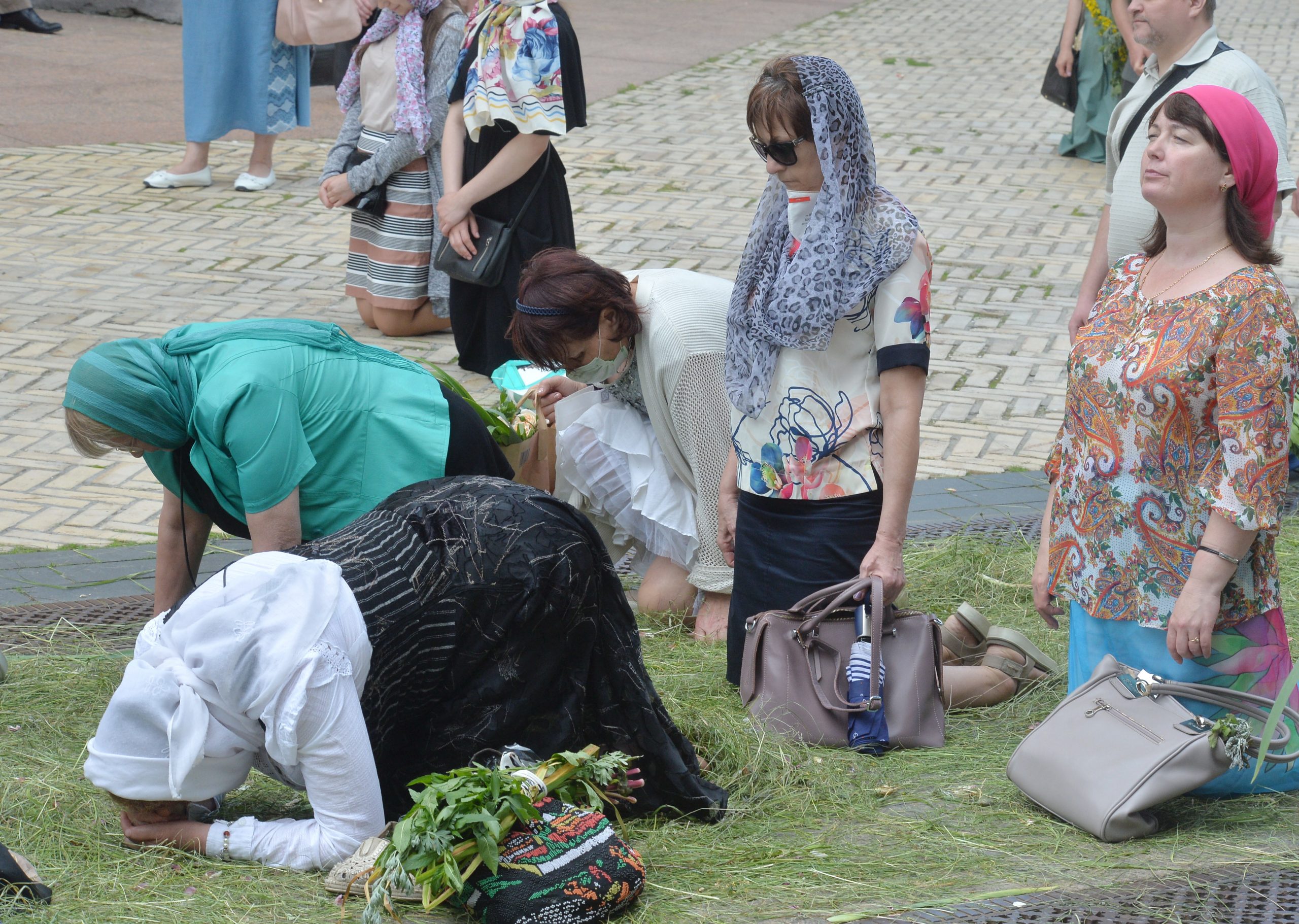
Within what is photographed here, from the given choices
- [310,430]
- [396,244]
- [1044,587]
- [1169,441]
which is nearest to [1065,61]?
[396,244]

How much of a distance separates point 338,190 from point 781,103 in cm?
387

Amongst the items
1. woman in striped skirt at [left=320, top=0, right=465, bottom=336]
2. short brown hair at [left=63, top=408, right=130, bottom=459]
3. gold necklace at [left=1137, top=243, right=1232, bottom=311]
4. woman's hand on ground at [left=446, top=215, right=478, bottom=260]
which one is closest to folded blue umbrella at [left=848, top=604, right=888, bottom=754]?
gold necklace at [left=1137, top=243, right=1232, bottom=311]

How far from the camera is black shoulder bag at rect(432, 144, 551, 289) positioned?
5.87m

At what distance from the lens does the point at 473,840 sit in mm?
2535

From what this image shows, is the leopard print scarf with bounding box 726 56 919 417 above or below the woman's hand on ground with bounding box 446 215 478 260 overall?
above

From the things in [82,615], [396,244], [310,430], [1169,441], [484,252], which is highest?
[1169,441]

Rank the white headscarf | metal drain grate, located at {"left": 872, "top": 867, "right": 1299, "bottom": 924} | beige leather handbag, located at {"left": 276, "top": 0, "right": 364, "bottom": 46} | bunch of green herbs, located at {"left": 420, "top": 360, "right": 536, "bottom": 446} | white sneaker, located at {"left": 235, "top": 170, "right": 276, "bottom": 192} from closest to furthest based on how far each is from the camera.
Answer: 1. the white headscarf
2. metal drain grate, located at {"left": 872, "top": 867, "right": 1299, "bottom": 924}
3. bunch of green herbs, located at {"left": 420, "top": 360, "right": 536, "bottom": 446}
4. beige leather handbag, located at {"left": 276, "top": 0, "right": 364, "bottom": 46}
5. white sneaker, located at {"left": 235, "top": 170, "right": 276, "bottom": 192}

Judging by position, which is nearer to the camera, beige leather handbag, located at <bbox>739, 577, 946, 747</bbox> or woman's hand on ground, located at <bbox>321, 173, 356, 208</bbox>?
beige leather handbag, located at <bbox>739, 577, 946, 747</bbox>

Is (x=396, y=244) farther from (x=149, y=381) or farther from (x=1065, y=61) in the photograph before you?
(x=1065, y=61)

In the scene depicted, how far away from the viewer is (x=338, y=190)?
268 inches

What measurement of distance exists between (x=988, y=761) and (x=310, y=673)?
1.65m

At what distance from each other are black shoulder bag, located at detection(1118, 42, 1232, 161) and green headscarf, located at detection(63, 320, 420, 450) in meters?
2.52

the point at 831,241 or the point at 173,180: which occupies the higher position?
the point at 831,241

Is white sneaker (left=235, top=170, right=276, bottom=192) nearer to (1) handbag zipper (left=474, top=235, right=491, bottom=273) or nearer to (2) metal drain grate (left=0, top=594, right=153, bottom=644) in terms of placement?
→ (1) handbag zipper (left=474, top=235, right=491, bottom=273)
